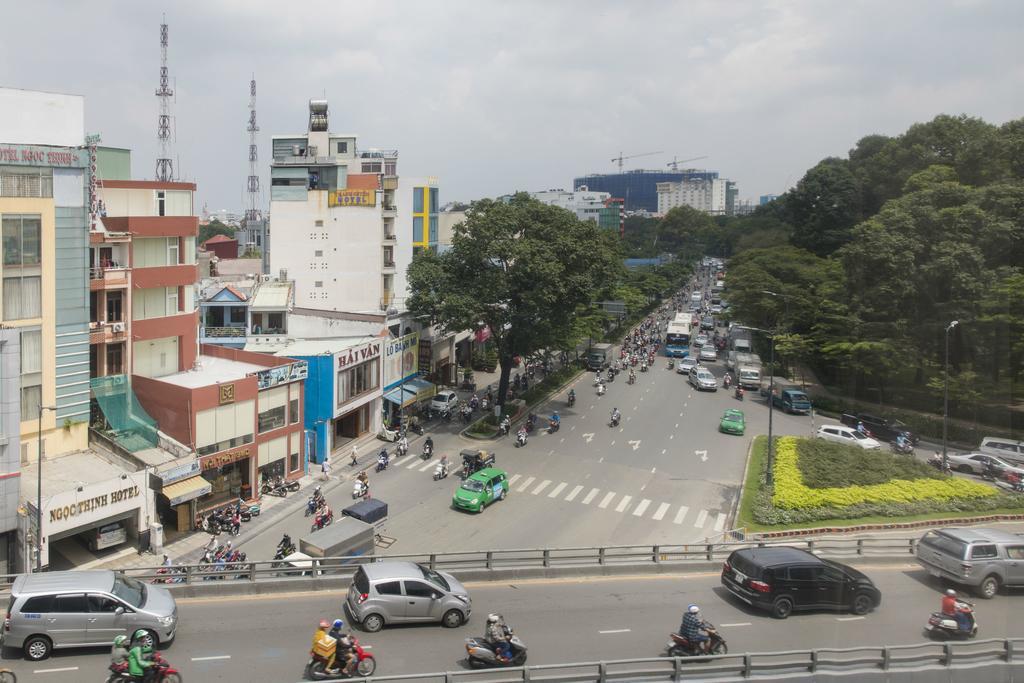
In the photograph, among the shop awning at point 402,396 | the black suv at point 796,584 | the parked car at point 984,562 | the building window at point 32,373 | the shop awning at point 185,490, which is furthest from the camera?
the shop awning at point 402,396

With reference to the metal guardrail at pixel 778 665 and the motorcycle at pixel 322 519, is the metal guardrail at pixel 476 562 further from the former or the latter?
the motorcycle at pixel 322 519

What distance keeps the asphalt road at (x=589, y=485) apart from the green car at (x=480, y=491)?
0.36m

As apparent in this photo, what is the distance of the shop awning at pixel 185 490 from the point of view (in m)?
25.4

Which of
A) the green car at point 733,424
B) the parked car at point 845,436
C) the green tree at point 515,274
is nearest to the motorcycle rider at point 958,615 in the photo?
the parked car at point 845,436

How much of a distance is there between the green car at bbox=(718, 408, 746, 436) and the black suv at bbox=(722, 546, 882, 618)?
77.5ft

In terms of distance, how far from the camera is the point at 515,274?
39.8 meters

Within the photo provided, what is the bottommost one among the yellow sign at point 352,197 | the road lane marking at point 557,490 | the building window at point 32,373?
the road lane marking at point 557,490

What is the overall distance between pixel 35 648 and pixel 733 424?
33.8 m

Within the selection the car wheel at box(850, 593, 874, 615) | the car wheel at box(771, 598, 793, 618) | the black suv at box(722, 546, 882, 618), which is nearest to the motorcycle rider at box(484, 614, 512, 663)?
the black suv at box(722, 546, 882, 618)

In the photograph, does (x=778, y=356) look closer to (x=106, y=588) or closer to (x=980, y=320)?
(x=980, y=320)

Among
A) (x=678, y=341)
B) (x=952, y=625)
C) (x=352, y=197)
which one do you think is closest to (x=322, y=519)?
(x=952, y=625)

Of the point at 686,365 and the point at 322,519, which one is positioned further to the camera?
the point at 686,365

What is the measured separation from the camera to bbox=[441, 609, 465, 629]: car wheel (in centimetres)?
1502

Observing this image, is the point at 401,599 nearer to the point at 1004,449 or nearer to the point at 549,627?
the point at 549,627
